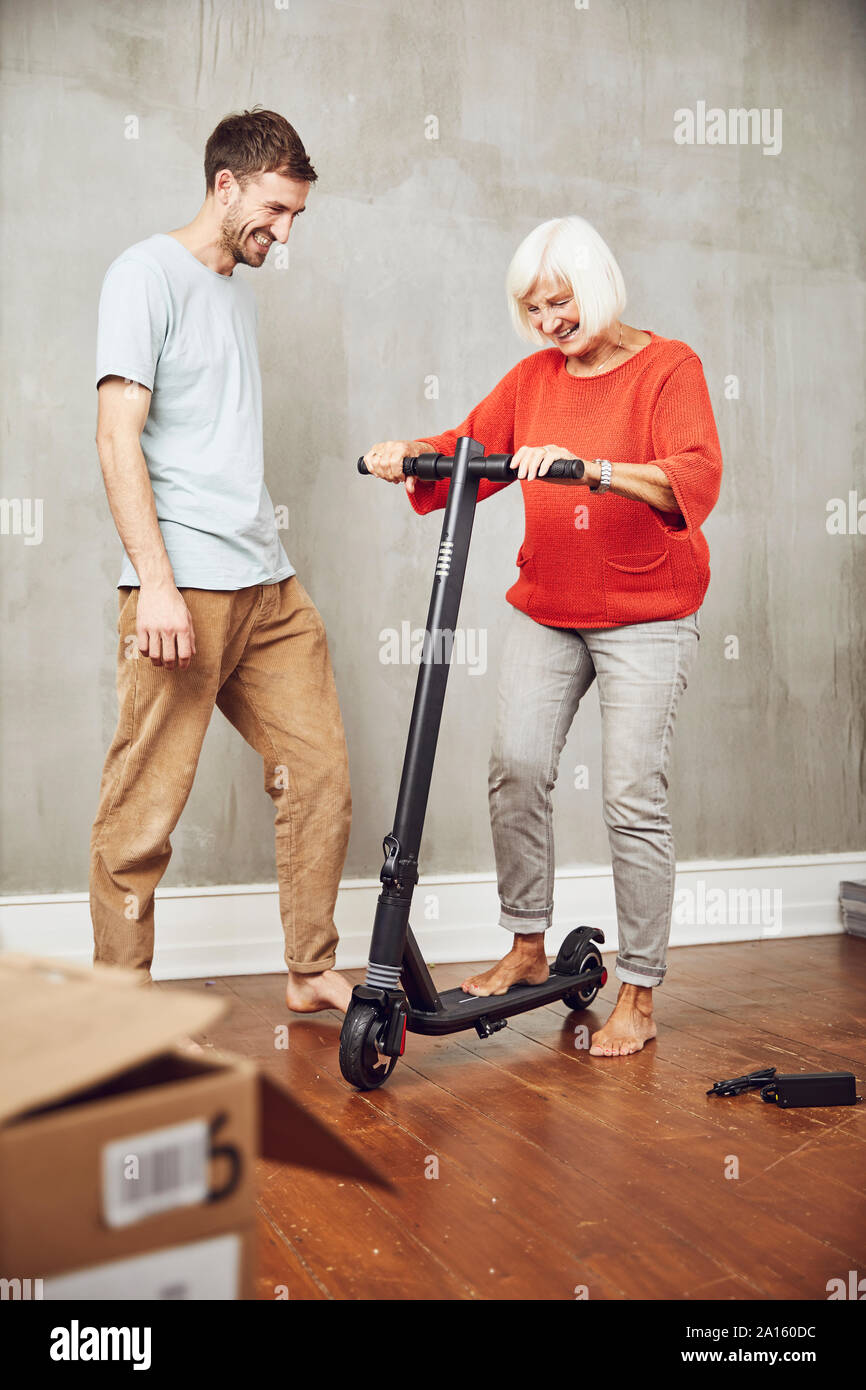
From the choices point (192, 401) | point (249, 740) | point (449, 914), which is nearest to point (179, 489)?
point (192, 401)

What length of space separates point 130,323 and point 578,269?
2.63 ft

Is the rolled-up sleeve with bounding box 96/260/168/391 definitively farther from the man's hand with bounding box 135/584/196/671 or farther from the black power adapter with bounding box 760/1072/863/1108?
the black power adapter with bounding box 760/1072/863/1108

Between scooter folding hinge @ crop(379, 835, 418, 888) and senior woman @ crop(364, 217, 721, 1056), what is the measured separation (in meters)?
0.43

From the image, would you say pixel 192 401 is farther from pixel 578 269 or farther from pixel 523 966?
pixel 523 966

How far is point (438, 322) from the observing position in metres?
3.12

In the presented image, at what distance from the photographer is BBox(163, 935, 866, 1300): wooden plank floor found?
1.46 meters

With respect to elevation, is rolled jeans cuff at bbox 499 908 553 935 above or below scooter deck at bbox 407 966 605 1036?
above

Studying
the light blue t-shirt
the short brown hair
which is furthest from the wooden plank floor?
the short brown hair

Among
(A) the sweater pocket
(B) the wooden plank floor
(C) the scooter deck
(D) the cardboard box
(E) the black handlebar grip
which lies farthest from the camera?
(A) the sweater pocket

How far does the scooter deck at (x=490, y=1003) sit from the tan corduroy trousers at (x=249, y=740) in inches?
14.8

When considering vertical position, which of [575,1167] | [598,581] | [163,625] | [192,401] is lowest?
[575,1167]

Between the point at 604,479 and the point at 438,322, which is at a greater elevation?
the point at 438,322

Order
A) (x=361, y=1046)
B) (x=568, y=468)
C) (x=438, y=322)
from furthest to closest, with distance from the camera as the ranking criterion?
(x=438, y=322), (x=361, y=1046), (x=568, y=468)

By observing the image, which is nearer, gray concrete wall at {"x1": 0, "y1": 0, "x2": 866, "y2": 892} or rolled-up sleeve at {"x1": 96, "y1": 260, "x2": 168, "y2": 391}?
rolled-up sleeve at {"x1": 96, "y1": 260, "x2": 168, "y2": 391}
